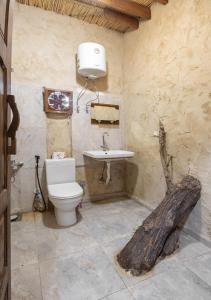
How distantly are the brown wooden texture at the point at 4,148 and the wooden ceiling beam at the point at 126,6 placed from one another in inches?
76.2

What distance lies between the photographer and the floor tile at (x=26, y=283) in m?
1.34

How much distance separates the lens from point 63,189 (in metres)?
2.34

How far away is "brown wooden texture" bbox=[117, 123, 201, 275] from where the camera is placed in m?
1.60

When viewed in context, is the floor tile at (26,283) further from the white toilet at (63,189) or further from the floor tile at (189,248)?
the floor tile at (189,248)

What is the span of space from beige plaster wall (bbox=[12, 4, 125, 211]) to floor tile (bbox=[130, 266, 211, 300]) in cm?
180

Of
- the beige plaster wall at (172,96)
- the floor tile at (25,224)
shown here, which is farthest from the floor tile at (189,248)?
the floor tile at (25,224)

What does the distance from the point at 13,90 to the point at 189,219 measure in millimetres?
2684

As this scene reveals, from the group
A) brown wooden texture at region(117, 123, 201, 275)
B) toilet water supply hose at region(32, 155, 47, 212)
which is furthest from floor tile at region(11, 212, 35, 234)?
brown wooden texture at region(117, 123, 201, 275)

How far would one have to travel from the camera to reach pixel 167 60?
94.0 inches

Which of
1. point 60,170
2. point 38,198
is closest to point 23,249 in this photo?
point 38,198

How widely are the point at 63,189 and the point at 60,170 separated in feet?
1.18

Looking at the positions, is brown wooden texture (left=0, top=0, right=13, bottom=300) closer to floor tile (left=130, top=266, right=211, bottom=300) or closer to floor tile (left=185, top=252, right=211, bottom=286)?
floor tile (left=130, top=266, right=211, bottom=300)

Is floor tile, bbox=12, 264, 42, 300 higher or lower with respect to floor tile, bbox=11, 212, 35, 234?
lower

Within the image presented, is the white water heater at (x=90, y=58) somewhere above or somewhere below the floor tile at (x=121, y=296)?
above
